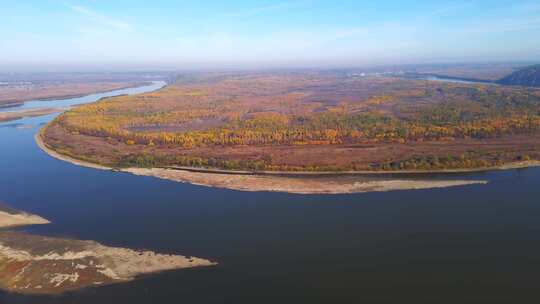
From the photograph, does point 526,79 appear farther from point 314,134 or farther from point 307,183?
point 307,183

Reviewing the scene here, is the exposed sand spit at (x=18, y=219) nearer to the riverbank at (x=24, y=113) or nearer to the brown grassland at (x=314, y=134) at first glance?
the brown grassland at (x=314, y=134)

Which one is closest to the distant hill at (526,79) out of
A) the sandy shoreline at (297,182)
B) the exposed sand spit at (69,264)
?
the sandy shoreline at (297,182)

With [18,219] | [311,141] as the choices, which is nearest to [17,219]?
[18,219]

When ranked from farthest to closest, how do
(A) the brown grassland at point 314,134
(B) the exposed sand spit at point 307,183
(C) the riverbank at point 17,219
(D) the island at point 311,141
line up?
(A) the brown grassland at point 314,134, (D) the island at point 311,141, (B) the exposed sand spit at point 307,183, (C) the riverbank at point 17,219

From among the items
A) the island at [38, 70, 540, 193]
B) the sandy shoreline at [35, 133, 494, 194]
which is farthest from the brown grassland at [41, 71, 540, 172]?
the sandy shoreline at [35, 133, 494, 194]

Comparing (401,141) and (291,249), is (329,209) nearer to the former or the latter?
(291,249)

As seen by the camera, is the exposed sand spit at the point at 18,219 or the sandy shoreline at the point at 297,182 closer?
the exposed sand spit at the point at 18,219

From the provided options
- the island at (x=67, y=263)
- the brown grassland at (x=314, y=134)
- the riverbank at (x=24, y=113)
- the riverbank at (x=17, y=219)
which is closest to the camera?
the island at (x=67, y=263)
